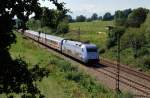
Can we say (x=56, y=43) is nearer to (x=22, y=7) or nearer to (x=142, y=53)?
(x=142, y=53)

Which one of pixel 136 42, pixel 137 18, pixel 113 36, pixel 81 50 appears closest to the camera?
pixel 81 50

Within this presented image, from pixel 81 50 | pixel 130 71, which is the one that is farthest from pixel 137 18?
pixel 130 71

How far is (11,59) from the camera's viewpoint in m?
12.0

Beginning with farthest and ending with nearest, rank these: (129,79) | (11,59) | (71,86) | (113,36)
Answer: (113,36) → (129,79) → (71,86) → (11,59)

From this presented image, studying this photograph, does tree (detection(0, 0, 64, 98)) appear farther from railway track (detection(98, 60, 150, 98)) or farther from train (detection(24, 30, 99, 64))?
train (detection(24, 30, 99, 64))

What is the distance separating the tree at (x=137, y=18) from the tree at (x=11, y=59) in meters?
76.2

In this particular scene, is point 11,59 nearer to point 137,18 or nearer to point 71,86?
point 71,86

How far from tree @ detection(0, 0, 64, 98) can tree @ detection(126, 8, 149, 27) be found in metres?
76.2

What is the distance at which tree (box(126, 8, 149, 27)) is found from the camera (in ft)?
287

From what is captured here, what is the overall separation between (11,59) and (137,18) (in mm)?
79471

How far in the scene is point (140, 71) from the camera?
50.2 metres

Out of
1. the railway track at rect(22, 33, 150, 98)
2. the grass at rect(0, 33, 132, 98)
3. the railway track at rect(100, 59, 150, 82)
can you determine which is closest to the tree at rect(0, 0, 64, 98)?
the grass at rect(0, 33, 132, 98)

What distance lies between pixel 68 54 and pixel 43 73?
161ft

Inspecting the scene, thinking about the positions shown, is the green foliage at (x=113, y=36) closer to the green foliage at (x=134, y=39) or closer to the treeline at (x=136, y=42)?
the treeline at (x=136, y=42)
